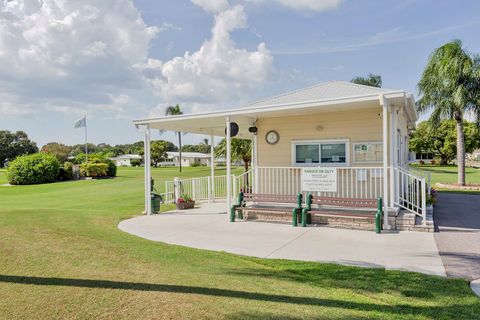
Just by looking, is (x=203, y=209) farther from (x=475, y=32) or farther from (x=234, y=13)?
(x=475, y=32)

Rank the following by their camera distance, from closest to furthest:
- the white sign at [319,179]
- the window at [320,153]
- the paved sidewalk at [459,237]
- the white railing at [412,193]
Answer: the paved sidewalk at [459,237] → the white railing at [412,193] → the white sign at [319,179] → the window at [320,153]

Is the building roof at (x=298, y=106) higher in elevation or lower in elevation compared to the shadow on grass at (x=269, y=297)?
higher

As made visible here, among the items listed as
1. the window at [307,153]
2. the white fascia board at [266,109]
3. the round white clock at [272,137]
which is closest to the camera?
the white fascia board at [266,109]

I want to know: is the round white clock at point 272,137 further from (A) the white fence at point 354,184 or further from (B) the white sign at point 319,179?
(B) the white sign at point 319,179

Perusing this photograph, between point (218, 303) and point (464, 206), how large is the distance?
37.3ft

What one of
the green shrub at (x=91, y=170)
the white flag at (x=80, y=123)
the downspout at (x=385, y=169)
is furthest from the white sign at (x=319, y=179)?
the white flag at (x=80, y=123)

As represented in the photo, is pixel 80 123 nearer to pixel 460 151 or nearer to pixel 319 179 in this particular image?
pixel 319 179

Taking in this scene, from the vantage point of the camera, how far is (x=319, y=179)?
920 centimetres

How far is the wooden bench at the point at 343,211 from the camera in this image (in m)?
8.12

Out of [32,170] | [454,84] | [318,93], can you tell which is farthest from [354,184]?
[32,170]

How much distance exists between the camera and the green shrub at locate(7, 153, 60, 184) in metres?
29.0

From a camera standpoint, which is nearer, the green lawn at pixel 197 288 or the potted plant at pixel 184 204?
the green lawn at pixel 197 288

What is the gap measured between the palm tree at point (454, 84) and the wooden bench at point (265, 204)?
1447cm

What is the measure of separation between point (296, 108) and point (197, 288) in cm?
585
